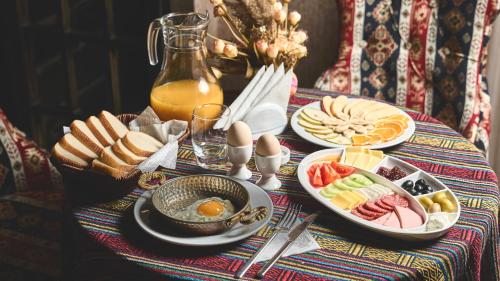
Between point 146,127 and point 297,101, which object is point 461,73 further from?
point 146,127

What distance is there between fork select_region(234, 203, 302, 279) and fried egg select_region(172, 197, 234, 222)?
93mm

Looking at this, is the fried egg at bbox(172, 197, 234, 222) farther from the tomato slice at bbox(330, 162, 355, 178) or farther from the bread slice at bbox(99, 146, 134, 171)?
the tomato slice at bbox(330, 162, 355, 178)

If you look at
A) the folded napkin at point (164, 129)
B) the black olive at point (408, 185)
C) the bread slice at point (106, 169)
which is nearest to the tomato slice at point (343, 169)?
the black olive at point (408, 185)

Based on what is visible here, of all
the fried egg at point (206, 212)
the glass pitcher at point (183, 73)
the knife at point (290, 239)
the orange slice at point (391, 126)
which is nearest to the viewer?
the knife at point (290, 239)

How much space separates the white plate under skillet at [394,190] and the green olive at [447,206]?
10 mm

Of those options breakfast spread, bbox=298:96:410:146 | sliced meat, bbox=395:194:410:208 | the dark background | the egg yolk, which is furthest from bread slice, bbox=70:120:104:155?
the dark background

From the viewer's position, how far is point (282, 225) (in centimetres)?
125

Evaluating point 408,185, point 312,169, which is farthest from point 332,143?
point 408,185

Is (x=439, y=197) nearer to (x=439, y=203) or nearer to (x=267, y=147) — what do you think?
(x=439, y=203)

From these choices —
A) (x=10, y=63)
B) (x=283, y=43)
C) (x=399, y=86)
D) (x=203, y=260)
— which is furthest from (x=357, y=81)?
(x=10, y=63)

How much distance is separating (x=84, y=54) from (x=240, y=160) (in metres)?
1.57

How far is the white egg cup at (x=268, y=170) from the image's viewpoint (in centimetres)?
137

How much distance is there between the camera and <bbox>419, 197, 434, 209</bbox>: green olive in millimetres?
1304

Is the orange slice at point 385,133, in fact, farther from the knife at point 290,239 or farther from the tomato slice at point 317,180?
the knife at point 290,239
